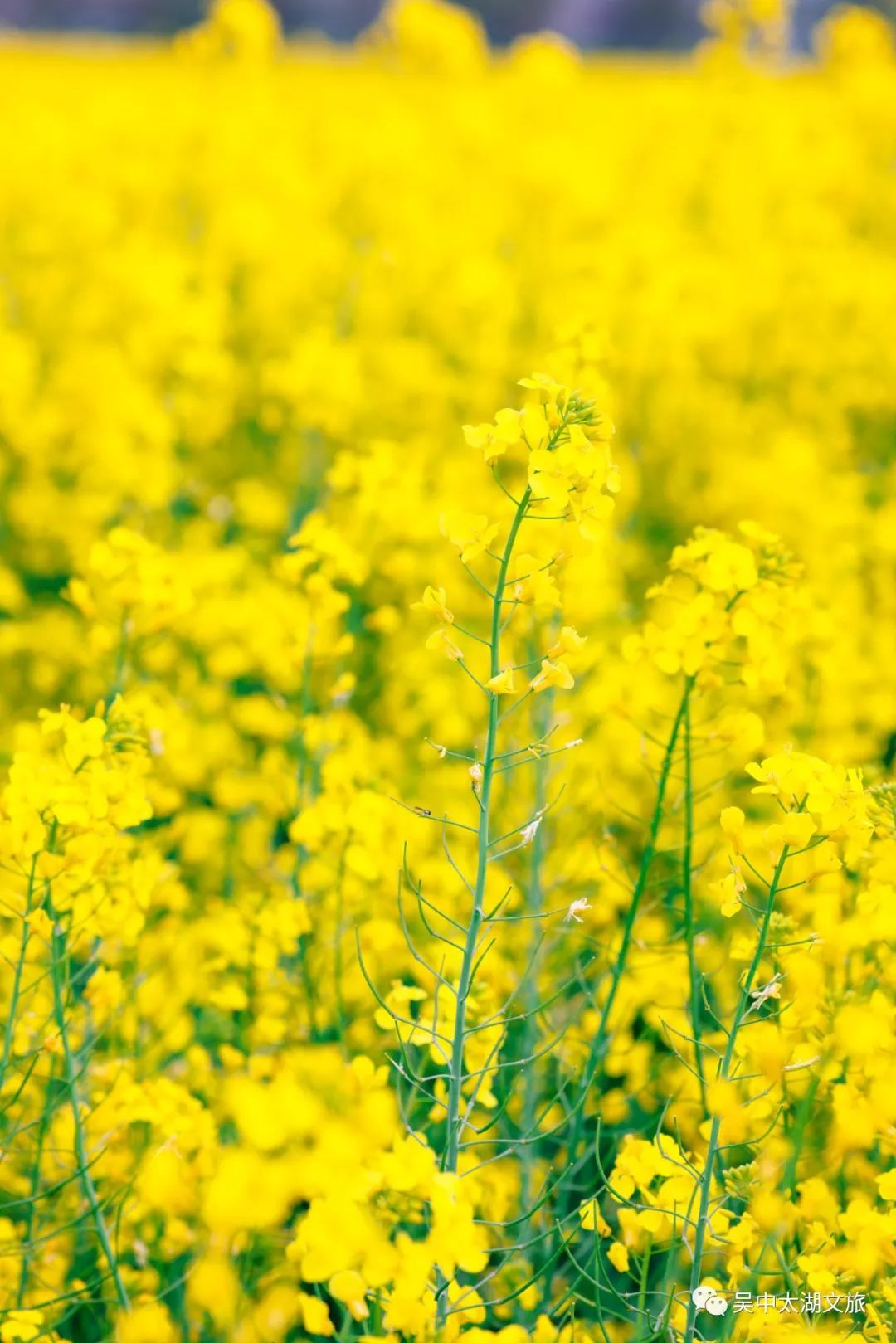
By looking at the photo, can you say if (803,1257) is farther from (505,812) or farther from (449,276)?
(449,276)

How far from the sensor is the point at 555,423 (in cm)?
153

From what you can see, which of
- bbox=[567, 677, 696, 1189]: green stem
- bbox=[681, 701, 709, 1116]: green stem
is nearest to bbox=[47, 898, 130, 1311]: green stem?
bbox=[567, 677, 696, 1189]: green stem

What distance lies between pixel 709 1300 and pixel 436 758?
1.83 metres

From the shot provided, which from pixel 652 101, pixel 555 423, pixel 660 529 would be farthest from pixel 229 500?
pixel 652 101

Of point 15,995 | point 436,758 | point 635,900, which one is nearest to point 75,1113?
point 15,995

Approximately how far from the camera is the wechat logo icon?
56.4 inches

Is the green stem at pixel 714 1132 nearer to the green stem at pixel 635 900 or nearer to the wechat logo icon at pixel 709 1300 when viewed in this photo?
the wechat logo icon at pixel 709 1300

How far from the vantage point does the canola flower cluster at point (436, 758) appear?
1.49 meters

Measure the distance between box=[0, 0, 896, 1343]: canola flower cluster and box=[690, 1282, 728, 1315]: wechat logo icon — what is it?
0.01 meters

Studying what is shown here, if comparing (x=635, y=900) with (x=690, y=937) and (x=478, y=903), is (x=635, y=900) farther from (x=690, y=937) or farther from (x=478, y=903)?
(x=478, y=903)

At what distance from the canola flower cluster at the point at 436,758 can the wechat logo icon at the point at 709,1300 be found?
14mm

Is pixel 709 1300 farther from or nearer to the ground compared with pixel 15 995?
nearer to the ground

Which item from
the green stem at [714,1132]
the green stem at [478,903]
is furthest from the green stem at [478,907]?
the green stem at [714,1132]

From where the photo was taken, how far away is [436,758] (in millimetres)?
3201
